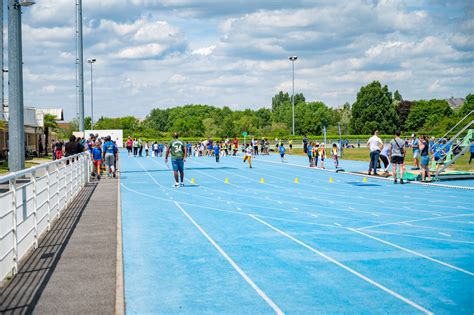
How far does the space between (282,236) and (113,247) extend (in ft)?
10.1

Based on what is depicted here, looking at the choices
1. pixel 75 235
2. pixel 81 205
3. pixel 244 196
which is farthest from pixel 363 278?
pixel 244 196

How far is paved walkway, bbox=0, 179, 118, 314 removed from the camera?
5.91 m

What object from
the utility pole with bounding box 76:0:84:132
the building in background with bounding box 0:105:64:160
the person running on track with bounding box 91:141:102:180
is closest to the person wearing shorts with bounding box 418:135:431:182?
the person running on track with bounding box 91:141:102:180

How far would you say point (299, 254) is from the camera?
888 centimetres

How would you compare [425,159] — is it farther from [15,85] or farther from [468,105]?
[468,105]

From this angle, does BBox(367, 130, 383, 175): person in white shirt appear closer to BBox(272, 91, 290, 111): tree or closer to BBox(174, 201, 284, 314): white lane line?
BBox(174, 201, 284, 314): white lane line

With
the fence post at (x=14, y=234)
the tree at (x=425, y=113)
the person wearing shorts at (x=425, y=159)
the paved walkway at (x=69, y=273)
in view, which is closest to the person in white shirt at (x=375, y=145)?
the person wearing shorts at (x=425, y=159)

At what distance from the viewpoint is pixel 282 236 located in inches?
412

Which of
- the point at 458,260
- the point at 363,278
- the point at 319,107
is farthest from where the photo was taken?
the point at 319,107

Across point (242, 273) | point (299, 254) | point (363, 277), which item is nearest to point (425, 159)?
point (299, 254)

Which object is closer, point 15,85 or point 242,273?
point 242,273

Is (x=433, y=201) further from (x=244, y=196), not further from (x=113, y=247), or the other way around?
(x=113, y=247)

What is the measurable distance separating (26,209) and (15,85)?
5553mm

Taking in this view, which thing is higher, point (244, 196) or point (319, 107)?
point (319, 107)
